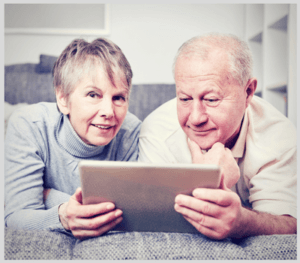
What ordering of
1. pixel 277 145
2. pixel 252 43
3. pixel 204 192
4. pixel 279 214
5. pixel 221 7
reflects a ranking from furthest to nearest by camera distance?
pixel 252 43 → pixel 221 7 → pixel 277 145 → pixel 279 214 → pixel 204 192

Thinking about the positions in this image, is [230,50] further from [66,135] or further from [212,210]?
[66,135]

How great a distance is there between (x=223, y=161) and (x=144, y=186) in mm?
322

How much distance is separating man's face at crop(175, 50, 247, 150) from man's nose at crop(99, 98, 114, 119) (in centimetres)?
21

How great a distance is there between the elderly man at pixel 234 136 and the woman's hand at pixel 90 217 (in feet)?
0.99

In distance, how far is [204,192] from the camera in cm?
55

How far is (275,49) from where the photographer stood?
109 cm

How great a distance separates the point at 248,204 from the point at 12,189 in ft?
2.58

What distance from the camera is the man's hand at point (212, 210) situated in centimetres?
56

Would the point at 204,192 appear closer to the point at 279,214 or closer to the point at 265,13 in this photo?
the point at 279,214

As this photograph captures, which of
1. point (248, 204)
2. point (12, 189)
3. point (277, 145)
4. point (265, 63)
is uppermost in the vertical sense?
point (265, 63)

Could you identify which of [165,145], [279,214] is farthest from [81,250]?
[279,214]

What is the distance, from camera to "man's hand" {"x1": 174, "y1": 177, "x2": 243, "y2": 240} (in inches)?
22.1

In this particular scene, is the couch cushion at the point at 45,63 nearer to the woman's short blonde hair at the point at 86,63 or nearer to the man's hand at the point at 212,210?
the woman's short blonde hair at the point at 86,63

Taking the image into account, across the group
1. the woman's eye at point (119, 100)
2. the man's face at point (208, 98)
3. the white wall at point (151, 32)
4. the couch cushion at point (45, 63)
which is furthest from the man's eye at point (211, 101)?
the couch cushion at point (45, 63)
